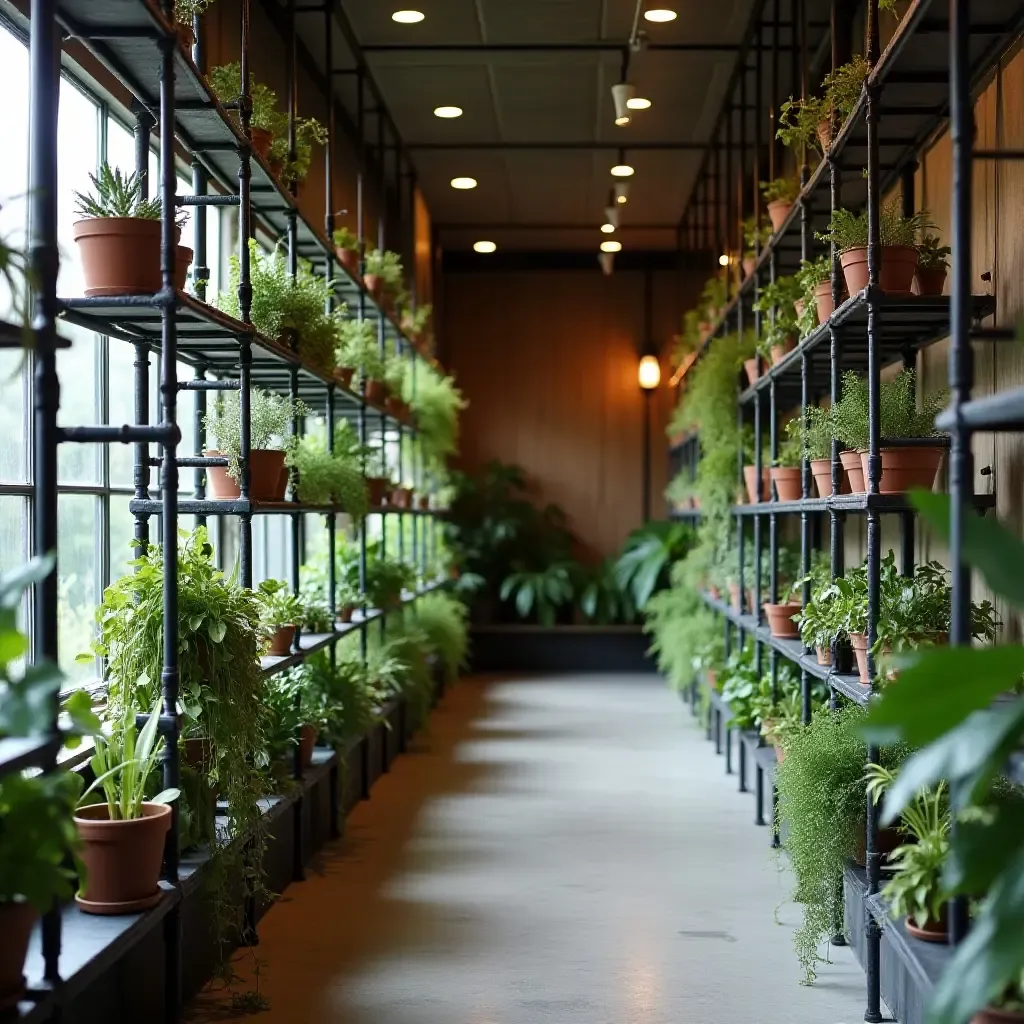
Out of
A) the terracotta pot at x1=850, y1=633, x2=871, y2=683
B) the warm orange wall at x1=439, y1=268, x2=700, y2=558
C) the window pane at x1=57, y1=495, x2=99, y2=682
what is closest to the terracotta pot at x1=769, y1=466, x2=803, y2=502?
the terracotta pot at x1=850, y1=633, x2=871, y2=683

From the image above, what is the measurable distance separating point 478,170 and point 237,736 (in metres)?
6.73

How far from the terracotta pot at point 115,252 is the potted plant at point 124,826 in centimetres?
106

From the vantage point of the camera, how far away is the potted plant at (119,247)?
3.13 meters

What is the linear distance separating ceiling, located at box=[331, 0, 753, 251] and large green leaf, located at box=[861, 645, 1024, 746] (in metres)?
5.34

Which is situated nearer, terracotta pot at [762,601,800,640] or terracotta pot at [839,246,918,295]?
terracotta pot at [839,246,918,295]

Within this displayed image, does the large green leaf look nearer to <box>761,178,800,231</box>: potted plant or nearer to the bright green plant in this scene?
the bright green plant

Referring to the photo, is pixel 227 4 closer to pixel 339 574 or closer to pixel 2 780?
pixel 339 574

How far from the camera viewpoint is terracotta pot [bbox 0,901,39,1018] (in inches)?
84.8

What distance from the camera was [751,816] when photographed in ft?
18.7

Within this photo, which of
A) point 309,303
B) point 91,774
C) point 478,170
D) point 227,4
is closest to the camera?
point 91,774

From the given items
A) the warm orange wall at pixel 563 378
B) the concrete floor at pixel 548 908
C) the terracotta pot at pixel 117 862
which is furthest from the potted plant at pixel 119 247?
the warm orange wall at pixel 563 378

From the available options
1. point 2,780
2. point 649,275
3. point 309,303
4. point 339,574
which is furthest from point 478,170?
point 2,780

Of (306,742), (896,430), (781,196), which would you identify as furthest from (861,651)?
(781,196)

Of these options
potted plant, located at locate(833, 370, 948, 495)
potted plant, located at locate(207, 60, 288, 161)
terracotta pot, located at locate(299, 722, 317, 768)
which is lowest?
terracotta pot, located at locate(299, 722, 317, 768)
